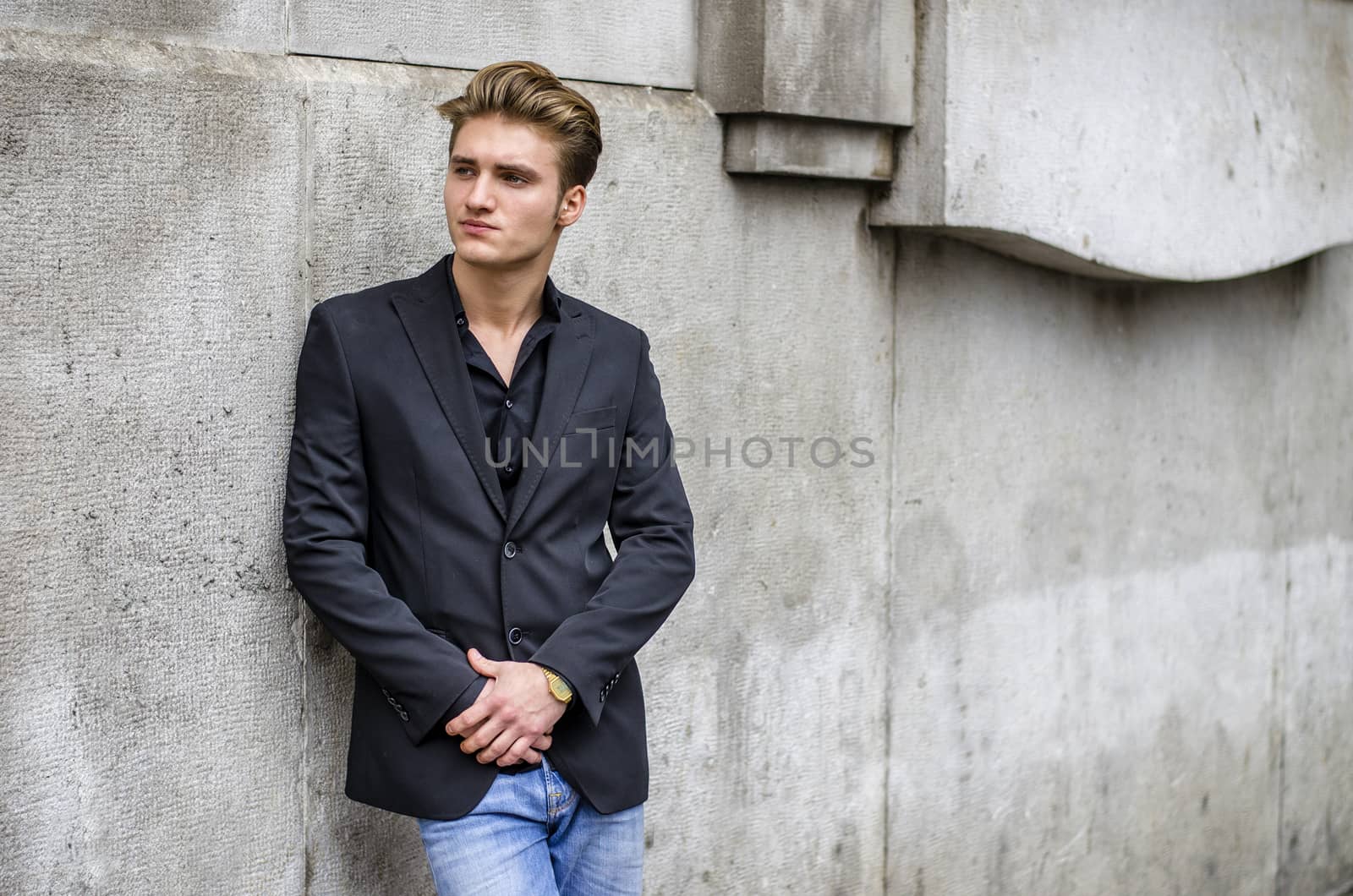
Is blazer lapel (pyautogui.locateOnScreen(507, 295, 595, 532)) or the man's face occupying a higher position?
the man's face

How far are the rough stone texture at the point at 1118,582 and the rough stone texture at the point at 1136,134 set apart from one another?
271mm

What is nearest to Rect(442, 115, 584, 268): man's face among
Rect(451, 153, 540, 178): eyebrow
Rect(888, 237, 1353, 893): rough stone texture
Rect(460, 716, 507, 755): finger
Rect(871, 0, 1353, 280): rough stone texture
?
Rect(451, 153, 540, 178): eyebrow

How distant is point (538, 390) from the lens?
2.77 meters

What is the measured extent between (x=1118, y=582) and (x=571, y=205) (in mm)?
2878

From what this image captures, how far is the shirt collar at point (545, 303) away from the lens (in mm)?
2760

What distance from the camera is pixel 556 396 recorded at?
2.73m

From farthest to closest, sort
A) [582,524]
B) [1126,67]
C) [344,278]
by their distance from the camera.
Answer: [1126,67] < [344,278] < [582,524]

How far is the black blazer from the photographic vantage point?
2591 millimetres

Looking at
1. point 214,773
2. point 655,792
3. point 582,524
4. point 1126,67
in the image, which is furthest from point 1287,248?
point 214,773

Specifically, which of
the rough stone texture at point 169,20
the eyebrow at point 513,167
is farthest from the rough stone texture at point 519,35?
the eyebrow at point 513,167

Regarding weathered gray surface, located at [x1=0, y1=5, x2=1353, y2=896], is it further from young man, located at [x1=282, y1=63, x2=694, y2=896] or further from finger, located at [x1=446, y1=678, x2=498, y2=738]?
finger, located at [x1=446, y1=678, x2=498, y2=738]

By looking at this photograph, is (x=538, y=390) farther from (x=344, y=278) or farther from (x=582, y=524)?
(x=344, y=278)

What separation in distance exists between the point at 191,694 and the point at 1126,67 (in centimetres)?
319

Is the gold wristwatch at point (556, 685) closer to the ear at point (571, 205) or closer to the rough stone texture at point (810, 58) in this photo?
the ear at point (571, 205)
